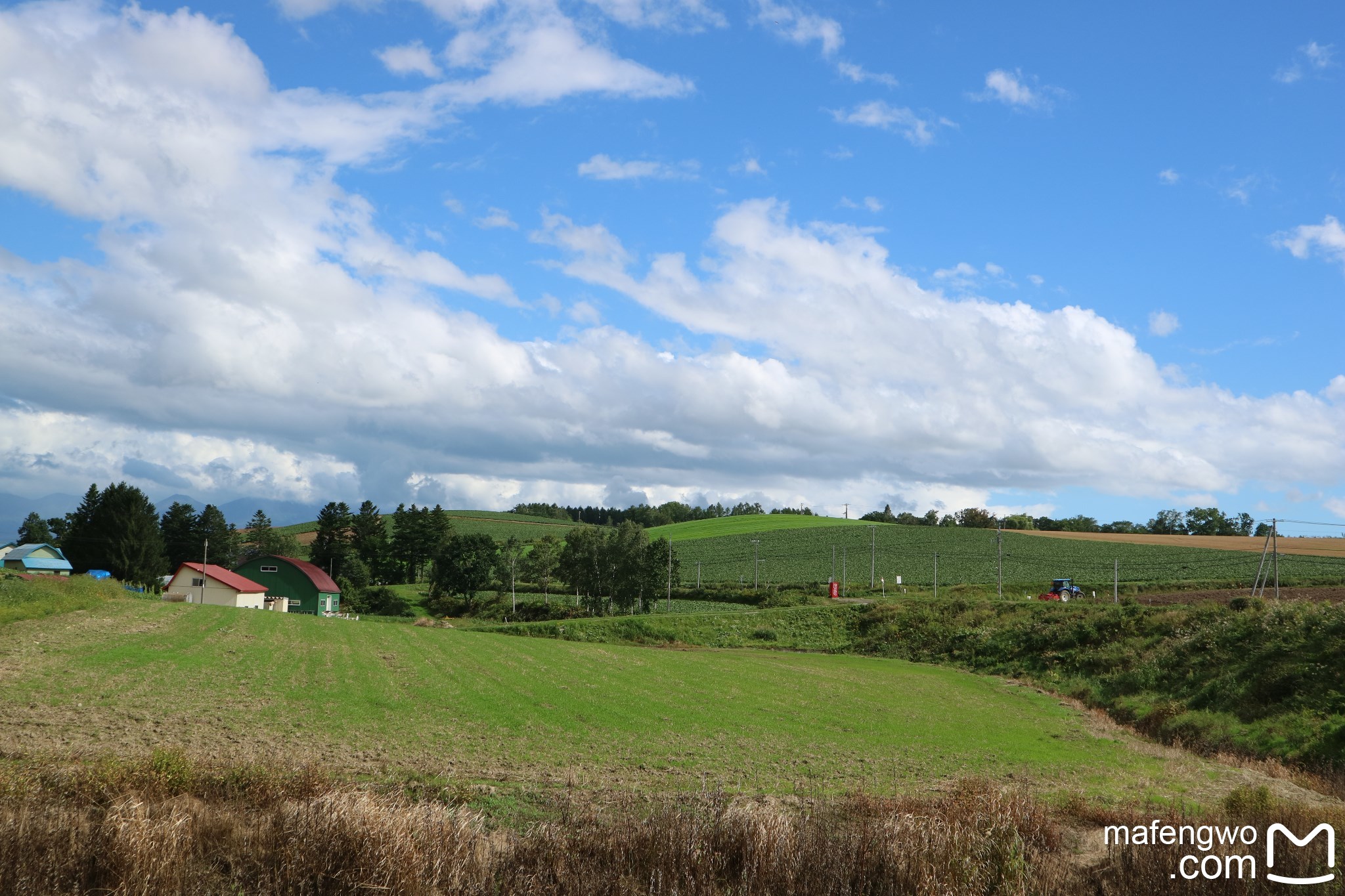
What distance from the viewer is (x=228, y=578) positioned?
66250mm

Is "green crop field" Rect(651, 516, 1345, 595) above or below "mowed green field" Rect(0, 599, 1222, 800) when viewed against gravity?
above

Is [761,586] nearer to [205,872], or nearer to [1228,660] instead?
[1228,660]

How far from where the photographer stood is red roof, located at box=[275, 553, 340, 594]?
78438 mm

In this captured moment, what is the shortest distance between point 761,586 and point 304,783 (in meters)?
79.4

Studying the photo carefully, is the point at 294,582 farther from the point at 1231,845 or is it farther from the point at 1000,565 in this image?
the point at 1231,845

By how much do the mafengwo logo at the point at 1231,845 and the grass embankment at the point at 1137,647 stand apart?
1417 cm

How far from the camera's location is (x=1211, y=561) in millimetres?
87062

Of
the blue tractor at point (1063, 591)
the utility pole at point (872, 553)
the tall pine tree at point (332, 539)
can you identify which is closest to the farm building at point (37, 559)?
the tall pine tree at point (332, 539)

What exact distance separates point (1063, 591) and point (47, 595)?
6893 centimetres

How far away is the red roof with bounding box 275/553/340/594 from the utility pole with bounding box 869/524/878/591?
52.0 meters

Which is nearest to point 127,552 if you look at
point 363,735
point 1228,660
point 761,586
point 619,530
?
point 619,530

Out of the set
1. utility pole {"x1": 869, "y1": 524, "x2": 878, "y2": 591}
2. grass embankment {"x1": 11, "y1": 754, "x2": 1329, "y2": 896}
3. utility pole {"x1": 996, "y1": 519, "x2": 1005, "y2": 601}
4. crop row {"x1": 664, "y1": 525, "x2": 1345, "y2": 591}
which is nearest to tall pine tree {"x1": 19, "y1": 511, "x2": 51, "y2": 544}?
crop row {"x1": 664, "y1": 525, "x2": 1345, "y2": 591}

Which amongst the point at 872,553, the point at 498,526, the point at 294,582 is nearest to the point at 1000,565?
the point at 872,553

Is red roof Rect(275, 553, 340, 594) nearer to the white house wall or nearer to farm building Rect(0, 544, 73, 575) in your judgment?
the white house wall
